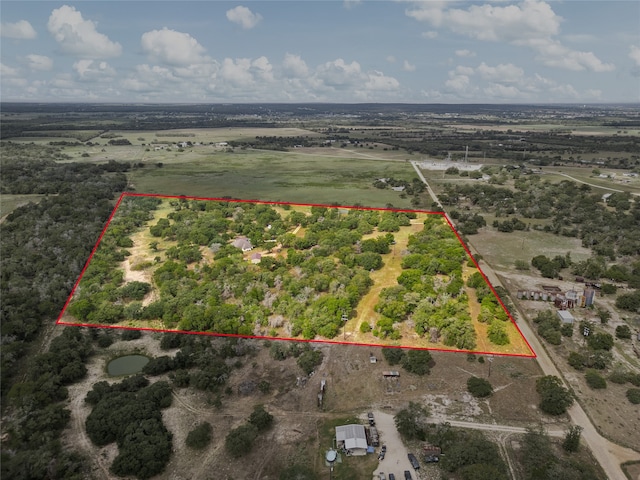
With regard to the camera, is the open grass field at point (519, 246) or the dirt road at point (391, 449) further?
the open grass field at point (519, 246)

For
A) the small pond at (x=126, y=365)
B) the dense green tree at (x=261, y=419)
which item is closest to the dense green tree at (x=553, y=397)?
the dense green tree at (x=261, y=419)

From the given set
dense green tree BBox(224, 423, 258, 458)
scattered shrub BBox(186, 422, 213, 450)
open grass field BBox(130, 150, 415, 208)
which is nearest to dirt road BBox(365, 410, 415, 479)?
dense green tree BBox(224, 423, 258, 458)

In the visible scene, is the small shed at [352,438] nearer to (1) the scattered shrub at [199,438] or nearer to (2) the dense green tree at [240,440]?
(2) the dense green tree at [240,440]

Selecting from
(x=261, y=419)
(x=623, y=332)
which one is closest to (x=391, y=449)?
(x=261, y=419)

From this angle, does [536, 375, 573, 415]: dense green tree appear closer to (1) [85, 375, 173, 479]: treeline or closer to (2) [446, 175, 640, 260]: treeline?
(1) [85, 375, 173, 479]: treeline

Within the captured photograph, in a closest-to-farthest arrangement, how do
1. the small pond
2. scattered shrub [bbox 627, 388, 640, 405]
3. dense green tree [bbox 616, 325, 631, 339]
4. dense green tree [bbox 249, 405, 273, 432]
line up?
dense green tree [bbox 249, 405, 273, 432] → scattered shrub [bbox 627, 388, 640, 405] → the small pond → dense green tree [bbox 616, 325, 631, 339]

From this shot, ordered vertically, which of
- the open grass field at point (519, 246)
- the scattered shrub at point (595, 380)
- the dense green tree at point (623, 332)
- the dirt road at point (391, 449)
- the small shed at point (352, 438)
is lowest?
the dirt road at point (391, 449)

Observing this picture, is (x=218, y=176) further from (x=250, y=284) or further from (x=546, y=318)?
(x=546, y=318)

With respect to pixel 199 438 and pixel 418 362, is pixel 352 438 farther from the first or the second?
pixel 199 438
